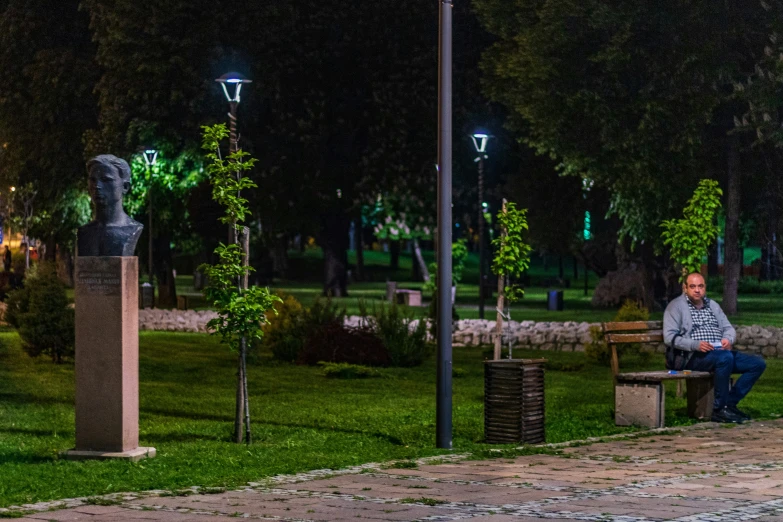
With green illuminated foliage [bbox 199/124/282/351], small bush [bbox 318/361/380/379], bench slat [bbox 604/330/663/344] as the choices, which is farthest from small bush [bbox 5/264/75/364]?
green illuminated foliage [bbox 199/124/282/351]

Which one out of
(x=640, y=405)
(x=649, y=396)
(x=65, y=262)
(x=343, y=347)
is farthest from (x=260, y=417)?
(x=65, y=262)

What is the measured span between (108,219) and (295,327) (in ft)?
41.9

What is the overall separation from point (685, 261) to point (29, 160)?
1515 inches

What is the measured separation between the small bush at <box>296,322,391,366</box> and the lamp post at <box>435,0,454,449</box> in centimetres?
1048

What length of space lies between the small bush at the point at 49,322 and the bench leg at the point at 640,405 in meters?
11.1

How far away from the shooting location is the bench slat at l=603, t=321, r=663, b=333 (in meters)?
16.2

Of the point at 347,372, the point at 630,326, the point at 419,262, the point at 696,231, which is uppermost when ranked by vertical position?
the point at 419,262

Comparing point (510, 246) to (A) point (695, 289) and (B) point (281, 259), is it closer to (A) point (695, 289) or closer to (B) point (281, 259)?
(A) point (695, 289)

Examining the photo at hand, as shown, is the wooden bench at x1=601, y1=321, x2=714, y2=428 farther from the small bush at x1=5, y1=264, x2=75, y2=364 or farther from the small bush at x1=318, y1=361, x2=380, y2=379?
the small bush at x1=5, y1=264, x2=75, y2=364

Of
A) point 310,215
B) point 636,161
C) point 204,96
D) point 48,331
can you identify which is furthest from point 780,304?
point 48,331

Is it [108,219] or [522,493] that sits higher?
[108,219]

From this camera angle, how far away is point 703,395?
1548 centimetres

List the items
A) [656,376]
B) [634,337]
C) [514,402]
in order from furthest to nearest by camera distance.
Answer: [634,337] → [656,376] → [514,402]

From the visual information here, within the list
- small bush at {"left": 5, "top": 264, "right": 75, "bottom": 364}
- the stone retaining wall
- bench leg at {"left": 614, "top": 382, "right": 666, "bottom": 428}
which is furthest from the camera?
the stone retaining wall
